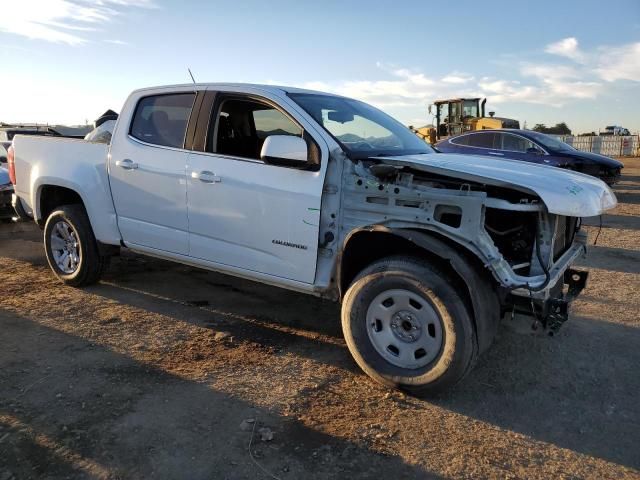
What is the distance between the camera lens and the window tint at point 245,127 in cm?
427

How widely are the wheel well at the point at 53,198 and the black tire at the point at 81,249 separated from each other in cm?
17

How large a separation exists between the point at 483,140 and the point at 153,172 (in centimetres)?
989

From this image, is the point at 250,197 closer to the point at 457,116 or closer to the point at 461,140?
the point at 461,140

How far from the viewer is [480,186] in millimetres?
3336

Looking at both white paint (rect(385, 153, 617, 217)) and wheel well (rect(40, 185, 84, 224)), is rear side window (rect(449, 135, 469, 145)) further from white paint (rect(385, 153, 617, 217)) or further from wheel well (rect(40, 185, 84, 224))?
wheel well (rect(40, 185, 84, 224))

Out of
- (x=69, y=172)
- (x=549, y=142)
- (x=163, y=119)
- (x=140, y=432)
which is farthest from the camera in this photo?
(x=549, y=142)

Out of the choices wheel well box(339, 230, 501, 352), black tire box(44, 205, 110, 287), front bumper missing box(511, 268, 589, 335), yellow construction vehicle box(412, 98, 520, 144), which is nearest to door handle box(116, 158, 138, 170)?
black tire box(44, 205, 110, 287)

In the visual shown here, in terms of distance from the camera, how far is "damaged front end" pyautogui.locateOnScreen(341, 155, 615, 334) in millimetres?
3139

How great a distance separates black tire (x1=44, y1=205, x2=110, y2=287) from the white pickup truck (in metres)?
0.04

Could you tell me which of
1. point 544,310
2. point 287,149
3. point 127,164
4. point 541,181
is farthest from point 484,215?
point 127,164

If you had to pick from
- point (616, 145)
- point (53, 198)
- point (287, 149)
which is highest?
point (616, 145)

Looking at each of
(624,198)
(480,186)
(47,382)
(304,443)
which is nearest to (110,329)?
(47,382)

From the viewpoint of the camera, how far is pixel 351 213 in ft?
11.9

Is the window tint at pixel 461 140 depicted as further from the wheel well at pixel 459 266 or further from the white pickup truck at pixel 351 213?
the wheel well at pixel 459 266
